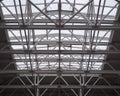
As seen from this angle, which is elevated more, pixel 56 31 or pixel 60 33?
pixel 60 33

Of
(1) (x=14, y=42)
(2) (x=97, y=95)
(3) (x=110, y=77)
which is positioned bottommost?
(2) (x=97, y=95)

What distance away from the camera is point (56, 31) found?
25875 mm

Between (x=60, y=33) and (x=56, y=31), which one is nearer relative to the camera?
(x=60, y=33)

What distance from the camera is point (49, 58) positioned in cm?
2916

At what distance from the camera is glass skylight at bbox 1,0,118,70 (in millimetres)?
21844

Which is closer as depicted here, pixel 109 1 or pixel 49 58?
pixel 109 1

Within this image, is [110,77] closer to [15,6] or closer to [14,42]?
[14,42]

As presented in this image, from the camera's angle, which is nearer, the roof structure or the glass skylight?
the roof structure

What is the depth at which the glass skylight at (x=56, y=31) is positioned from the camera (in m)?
21.8

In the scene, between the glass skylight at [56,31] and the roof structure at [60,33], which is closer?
the roof structure at [60,33]

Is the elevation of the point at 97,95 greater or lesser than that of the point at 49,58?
lesser

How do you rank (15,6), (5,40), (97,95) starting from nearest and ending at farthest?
(15,6) < (5,40) < (97,95)

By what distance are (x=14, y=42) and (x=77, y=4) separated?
293 inches

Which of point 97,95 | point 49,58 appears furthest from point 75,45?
point 97,95
